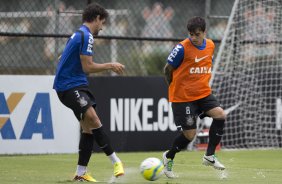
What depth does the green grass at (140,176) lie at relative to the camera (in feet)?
32.0

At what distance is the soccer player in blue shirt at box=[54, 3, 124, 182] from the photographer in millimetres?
9141

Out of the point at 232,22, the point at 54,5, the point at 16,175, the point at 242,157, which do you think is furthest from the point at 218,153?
the point at 16,175

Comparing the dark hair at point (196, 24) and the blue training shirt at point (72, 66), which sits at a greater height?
the dark hair at point (196, 24)

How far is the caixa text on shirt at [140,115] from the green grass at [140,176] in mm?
568

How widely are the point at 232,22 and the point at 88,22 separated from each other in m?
6.71

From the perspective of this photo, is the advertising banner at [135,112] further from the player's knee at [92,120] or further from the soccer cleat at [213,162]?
the player's knee at [92,120]

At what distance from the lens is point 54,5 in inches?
579

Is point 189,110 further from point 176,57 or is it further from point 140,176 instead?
point 140,176

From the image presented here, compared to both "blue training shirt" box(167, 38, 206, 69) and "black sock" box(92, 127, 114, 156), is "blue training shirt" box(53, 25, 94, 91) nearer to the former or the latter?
"black sock" box(92, 127, 114, 156)

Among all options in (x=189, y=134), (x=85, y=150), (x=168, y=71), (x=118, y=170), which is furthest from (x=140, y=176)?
(x=168, y=71)

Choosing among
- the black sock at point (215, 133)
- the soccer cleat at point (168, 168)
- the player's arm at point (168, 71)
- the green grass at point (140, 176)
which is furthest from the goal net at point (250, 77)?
the soccer cleat at point (168, 168)

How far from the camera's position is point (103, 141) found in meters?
9.24

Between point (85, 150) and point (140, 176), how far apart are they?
102 centimetres

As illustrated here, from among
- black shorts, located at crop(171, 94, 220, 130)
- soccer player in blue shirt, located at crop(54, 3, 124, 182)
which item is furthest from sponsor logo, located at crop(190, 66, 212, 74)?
soccer player in blue shirt, located at crop(54, 3, 124, 182)
